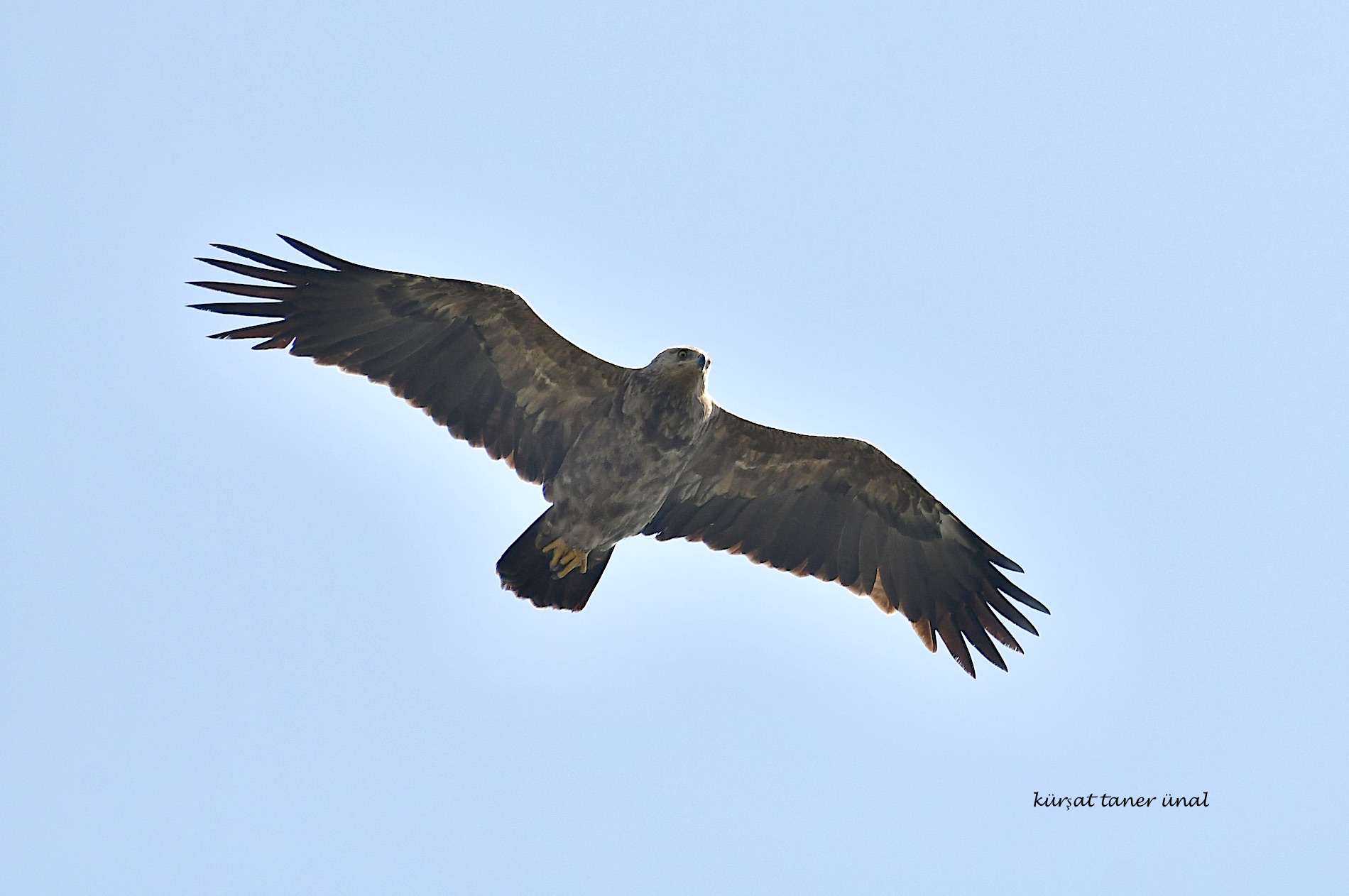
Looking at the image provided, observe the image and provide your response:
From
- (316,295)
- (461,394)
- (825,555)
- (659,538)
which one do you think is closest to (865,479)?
(825,555)

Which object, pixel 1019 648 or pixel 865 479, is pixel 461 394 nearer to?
pixel 865 479

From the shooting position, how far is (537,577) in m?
13.6

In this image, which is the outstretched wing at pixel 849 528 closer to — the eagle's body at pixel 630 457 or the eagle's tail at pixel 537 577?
the eagle's body at pixel 630 457

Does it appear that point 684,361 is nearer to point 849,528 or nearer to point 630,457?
point 630,457

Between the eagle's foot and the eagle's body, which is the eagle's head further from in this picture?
the eagle's foot

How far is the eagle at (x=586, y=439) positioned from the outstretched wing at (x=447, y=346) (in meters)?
0.01

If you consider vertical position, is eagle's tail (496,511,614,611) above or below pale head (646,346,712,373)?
below

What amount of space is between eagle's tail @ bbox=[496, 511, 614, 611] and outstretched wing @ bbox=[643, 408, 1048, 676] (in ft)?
3.04

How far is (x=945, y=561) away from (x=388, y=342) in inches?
207

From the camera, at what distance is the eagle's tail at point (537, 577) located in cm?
1355

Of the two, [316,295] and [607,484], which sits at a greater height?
[316,295]

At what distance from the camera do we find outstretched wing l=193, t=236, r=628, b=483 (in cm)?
1323

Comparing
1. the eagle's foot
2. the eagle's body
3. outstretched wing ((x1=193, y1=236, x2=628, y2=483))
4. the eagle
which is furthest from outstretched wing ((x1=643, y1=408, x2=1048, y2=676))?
outstretched wing ((x1=193, y1=236, x2=628, y2=483))

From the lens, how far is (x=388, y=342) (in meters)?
13.4
